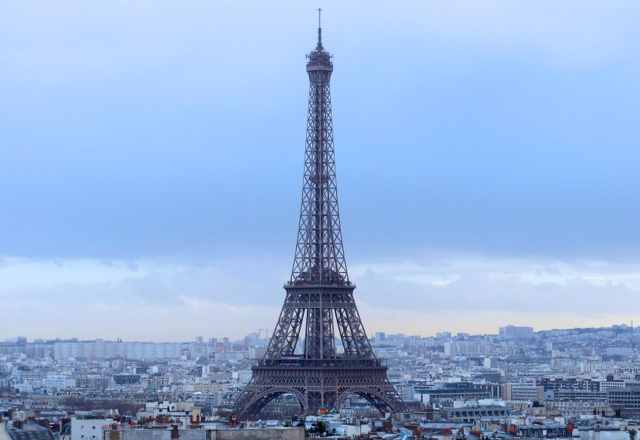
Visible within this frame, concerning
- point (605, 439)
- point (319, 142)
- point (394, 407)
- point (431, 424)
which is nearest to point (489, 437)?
point (605, 439)

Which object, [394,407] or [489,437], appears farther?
[394,407]

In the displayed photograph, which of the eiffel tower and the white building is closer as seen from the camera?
the white building

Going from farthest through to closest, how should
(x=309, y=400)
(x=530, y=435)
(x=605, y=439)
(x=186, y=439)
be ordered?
1. (x=309, y=400)
2. (x=530, y=435)
3. (x=605, y=439)
4. (x=186, y=439)

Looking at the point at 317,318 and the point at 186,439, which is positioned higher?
the point at 317,318

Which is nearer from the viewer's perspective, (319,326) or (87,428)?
(87,428)

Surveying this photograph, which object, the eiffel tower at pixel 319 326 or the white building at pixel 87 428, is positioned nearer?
the white building at pixel 87 428

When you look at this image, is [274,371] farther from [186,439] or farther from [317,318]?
[186,439]

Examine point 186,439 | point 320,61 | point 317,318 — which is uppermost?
point 320,61

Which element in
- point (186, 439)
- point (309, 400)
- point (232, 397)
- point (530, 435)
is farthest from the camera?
point (232, 397)
